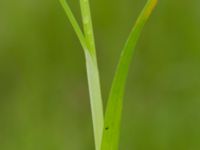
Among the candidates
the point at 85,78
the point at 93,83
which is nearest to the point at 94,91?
the point at 93,83

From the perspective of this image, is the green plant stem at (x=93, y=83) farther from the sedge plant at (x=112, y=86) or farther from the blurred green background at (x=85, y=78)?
the blurred green background at (x=85, y=78)

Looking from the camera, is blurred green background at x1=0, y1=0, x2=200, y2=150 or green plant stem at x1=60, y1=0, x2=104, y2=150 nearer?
green plant stem at x1=60, y1=0, x2=104, y2=150

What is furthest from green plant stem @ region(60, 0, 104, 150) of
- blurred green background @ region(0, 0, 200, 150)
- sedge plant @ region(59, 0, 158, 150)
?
blurred green background @ region(0, 0, 200, 150)

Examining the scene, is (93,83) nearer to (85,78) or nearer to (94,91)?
(94,91)

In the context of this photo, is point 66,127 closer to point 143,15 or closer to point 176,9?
point 176,9

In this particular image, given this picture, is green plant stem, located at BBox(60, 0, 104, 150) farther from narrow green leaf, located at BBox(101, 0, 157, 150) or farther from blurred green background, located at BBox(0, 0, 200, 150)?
blurred green background, located at BBox(0, 0, 200, 150)
